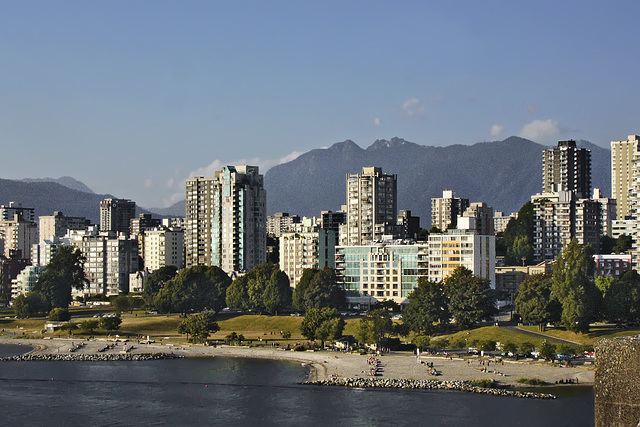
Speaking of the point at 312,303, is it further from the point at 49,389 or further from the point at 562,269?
the point at 49,389

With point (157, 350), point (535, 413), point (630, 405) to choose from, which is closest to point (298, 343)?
point (157, 350)

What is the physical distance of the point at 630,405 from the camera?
21.2m

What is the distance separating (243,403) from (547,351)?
38.9 metres

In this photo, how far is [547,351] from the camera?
339ft

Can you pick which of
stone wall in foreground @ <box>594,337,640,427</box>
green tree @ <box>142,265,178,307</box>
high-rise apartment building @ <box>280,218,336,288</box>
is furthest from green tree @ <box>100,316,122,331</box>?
stone wall in foreground @ <box>594,337,640,427</box>

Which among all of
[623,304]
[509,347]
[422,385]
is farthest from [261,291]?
[422,385]

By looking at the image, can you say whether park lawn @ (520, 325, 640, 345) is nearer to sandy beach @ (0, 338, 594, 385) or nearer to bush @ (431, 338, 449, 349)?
sandy beach @ (0, 338, 594, 385)

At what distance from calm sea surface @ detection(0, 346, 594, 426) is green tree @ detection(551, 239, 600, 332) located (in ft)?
89.9

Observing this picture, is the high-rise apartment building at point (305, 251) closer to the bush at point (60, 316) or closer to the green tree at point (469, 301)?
the bush at point (60, 316)

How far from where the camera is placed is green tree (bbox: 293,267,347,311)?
507 feet

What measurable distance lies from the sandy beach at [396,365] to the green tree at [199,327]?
357cm

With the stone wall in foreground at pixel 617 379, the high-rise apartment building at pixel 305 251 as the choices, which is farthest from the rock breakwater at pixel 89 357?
the stone wall in foreground at pixel 617 379

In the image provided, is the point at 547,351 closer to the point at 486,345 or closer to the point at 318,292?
the point at 486,345

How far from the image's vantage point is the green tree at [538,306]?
11932 cm
